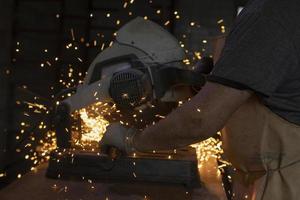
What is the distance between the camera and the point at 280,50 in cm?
122

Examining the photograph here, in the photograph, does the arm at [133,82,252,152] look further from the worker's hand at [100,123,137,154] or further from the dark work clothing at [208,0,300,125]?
the worker's hand at [100,123,137,154]

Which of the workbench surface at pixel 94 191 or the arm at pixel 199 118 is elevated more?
the arm at pixel 199 118

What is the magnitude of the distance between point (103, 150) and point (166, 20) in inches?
140

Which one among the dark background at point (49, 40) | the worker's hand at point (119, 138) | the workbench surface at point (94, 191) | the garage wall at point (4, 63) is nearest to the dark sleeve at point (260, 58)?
the worker's hand at point (119, 138)

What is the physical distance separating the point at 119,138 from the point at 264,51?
2.46 feet

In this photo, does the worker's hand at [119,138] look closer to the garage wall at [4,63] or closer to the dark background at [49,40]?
the dark background at [49,40]

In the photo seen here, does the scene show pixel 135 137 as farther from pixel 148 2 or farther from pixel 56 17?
pixel 148 2

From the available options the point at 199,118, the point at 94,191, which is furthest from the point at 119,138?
the point at 199,118

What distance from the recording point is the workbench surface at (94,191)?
187 cm

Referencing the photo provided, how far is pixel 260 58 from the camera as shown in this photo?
1223mm

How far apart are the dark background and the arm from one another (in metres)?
2.33

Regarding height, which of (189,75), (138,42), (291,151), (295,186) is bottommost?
(295,186)

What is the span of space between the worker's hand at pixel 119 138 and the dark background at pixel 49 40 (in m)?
1.86

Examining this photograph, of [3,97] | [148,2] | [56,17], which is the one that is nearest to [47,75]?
[56,17]
